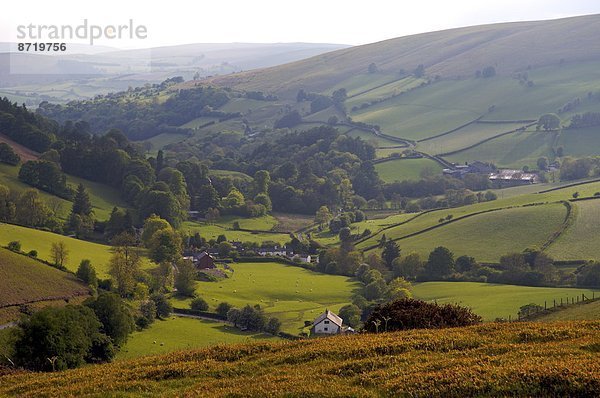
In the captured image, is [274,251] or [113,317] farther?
[274,251]

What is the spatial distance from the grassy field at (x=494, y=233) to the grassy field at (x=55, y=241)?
37.9 m

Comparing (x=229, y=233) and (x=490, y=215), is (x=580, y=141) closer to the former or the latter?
(x=490, y=215)

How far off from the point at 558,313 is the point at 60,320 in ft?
90.7

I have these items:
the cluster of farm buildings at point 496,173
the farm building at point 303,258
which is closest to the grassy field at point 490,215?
the farm building at point 303,258

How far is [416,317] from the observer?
96.4ft

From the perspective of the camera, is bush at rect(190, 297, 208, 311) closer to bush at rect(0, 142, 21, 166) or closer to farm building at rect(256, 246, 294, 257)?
farm building at rect(256, 246, 294, 257)

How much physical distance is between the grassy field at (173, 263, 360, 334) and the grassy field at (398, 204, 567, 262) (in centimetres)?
1487

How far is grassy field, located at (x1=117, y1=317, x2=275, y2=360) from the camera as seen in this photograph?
53.2m

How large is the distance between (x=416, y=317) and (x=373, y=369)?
317 inches

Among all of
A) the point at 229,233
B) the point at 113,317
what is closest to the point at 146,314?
the point at 113,317

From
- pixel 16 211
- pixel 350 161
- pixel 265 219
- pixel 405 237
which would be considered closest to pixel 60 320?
pixel 16 211

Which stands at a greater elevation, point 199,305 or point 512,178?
point 512,178

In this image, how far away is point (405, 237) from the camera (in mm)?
99000

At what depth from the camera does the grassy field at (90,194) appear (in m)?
106
